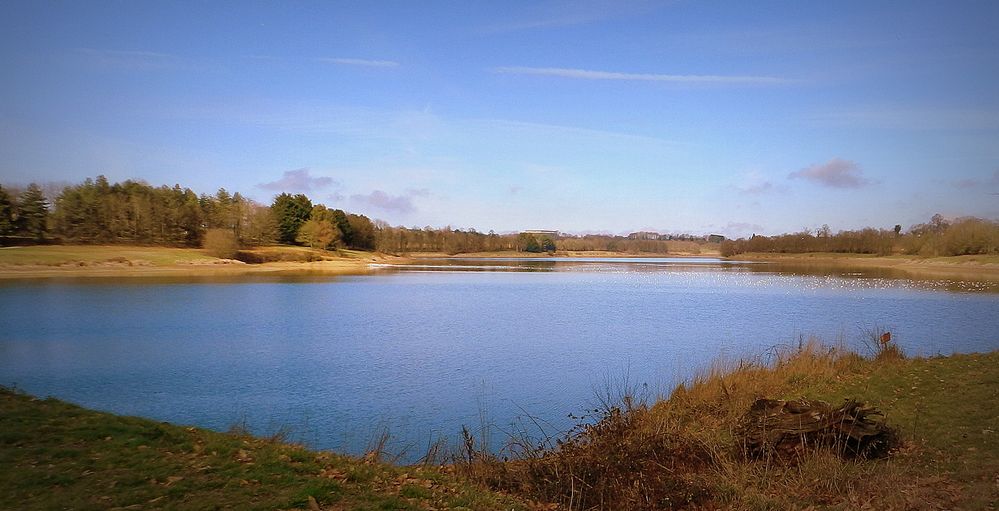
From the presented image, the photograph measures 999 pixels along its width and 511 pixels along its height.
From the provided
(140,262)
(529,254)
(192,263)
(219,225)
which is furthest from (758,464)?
(529,254)

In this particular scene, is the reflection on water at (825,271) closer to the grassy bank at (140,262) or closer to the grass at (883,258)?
the grass at (883,258)

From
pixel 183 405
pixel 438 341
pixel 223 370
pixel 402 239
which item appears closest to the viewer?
pixel 183 405

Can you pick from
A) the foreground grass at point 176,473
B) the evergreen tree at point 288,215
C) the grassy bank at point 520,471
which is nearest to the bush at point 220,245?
the evergreen tree at point 288,215

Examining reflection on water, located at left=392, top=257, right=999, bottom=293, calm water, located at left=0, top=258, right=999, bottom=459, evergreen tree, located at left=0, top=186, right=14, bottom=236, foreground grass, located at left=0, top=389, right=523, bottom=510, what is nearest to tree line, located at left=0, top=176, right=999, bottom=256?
evergreen tree, located at left=0, top=186, right=14, bottom=236

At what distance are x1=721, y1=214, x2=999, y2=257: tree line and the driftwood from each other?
90.1 m

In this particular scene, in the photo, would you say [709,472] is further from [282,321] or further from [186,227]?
[186,227]

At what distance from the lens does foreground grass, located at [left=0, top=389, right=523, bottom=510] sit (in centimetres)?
527

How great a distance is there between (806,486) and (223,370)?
14.0m

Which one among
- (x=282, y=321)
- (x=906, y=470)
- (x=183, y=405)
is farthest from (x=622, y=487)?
(x=282, y=321)

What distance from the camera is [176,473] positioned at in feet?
19.5

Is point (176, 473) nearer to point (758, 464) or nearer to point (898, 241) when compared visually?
point (758, 464)

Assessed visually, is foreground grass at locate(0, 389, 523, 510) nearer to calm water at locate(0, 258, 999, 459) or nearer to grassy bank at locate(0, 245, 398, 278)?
calm water at locate(0, 258, 999, 459)

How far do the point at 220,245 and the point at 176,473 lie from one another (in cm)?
7450

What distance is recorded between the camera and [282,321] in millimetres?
26328
